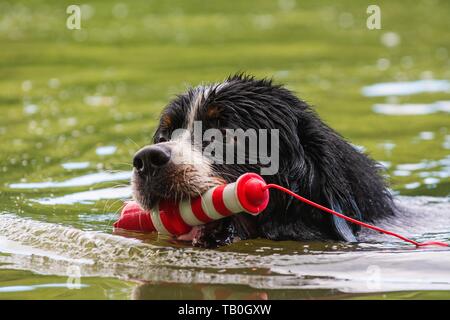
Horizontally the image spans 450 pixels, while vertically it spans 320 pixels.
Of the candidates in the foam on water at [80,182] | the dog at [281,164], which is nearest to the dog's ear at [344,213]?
the dog at [281,164]

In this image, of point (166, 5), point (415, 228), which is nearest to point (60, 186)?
point (415, 228)

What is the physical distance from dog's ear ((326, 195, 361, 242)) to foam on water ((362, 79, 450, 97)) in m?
6.33

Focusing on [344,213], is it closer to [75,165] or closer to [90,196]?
[90,196]

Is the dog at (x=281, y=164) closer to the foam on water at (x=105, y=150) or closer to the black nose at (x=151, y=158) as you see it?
the black nose at (x=151, y=158)

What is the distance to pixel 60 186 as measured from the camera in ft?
30.0

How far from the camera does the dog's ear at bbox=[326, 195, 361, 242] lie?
665 cm

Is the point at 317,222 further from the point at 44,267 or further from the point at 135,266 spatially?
the point at 44,267

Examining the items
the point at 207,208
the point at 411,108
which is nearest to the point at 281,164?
the point at 207,208

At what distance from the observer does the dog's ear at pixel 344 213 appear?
21.8 feet

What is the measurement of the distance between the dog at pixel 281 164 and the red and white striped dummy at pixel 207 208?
179 mm

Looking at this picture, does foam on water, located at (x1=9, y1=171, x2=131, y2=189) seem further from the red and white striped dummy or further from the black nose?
the black nose

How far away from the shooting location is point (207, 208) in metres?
6.22

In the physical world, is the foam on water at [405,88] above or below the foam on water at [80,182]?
above

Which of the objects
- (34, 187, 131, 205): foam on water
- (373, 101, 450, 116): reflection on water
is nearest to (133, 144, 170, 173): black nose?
(34, 187, 131, 205): foam on water
